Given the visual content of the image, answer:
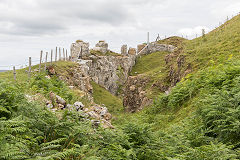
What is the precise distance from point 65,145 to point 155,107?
12.4 m

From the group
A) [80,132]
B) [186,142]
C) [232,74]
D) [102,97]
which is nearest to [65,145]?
[80,132]

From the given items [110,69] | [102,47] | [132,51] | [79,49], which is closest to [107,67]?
[110,69]

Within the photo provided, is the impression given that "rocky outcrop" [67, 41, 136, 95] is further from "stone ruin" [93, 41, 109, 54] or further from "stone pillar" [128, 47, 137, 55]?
"stone pillar" [128, 47, 137, 55]

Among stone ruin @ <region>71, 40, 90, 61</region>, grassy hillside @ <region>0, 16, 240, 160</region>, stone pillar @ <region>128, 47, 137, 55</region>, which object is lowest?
grassy hillside @ <region>0, 16, 240, 160</region>

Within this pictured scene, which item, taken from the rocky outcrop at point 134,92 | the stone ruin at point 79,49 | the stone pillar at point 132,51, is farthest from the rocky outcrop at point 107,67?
the rocky outcrop at point 134,92

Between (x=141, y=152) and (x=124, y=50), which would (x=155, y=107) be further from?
(x=124, y=50)

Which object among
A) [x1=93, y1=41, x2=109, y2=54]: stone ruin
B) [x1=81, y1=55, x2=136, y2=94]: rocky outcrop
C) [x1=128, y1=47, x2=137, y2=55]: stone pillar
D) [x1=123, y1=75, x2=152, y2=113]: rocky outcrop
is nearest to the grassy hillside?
[x1=123, y1=75, x2=152, y2=113]: rocky outcrop

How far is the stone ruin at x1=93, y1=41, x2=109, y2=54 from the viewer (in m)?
52.0

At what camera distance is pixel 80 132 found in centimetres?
652

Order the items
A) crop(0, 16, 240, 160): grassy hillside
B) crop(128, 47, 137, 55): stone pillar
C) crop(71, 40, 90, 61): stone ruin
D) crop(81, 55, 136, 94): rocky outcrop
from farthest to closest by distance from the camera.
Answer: crop(128, 47, 137, 55): stone pillar
crop(81, 55, 136, 94): rocky outcrop
crop(71, 40, 90, 61): stone ruin
crop(0, 16, 240, 160): grassy hillside

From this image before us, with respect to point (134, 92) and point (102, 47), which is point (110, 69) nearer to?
point (102, 47)

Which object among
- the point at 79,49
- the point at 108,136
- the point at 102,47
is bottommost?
the point at 108,136

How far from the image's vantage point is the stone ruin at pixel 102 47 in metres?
52.0

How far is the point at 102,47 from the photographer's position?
53156 mm
